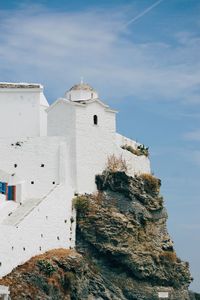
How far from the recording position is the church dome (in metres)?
59.2

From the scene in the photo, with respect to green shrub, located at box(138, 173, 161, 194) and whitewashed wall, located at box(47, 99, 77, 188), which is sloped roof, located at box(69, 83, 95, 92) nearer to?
whitewashed wall, located at box(47, 99, 77, 188)

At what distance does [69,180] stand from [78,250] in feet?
16.3

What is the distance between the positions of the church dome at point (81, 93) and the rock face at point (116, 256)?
6389mm

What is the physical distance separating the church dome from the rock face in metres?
6.39

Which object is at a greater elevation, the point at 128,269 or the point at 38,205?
the point at 38,205

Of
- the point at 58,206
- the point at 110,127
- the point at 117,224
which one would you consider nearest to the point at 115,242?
the point at 117,224

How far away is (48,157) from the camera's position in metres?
55.9

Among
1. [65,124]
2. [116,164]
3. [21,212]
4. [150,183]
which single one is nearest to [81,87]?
[65,124]

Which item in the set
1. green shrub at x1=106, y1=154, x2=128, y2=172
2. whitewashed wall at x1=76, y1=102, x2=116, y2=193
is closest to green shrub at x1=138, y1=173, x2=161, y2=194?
green shrub at x1=106, y1=154, x2=128, y2=172

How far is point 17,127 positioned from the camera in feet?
191

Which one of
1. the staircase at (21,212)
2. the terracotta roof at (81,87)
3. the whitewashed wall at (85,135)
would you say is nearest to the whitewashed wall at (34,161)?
the whitewashed wall at (85,135)

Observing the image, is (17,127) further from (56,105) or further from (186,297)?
(186,297)

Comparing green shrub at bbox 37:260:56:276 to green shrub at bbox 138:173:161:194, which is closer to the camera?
green shrub at bbox 37:260:56:276

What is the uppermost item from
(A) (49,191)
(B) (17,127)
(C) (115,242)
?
(B) (17,127)
